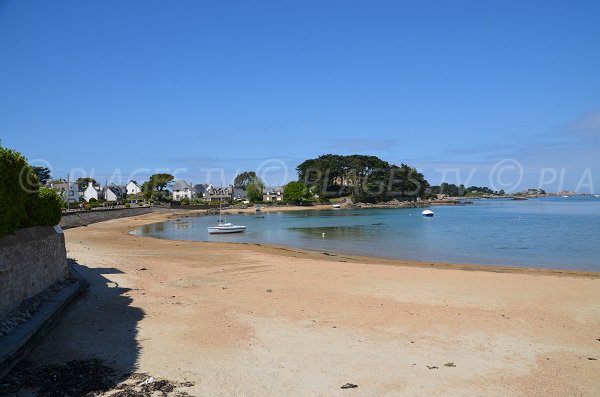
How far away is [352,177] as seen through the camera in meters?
153

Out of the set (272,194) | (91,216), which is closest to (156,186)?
(272,194)

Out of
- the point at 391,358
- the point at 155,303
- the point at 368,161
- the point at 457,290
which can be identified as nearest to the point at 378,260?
the point at 457,290

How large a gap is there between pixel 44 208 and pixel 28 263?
9.55 ft

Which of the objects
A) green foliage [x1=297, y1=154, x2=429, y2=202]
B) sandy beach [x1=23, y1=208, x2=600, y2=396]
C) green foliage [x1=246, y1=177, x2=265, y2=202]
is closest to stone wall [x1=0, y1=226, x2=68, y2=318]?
sandy beach [x1=23, y1=208, x2=600, y2=396]

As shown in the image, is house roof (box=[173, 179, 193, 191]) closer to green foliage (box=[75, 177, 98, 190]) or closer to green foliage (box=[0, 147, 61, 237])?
green foliage (box=[75, 177, 98, 190])

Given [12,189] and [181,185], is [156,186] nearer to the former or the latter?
[181,185]

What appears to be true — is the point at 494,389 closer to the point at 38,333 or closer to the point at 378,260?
the point at 38,333

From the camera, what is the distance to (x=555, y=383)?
7.62 metres

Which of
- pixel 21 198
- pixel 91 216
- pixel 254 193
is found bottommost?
pixel 91 216

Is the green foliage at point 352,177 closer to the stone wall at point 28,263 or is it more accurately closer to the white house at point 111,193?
the white house at point 111,193

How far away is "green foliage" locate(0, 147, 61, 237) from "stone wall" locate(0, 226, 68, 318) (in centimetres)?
30

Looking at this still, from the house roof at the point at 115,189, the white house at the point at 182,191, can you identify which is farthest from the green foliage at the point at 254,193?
the house roof at the point at 115,189

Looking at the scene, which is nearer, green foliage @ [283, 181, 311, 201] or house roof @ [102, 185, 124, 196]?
house roof @ [102, 185, 124, 196]

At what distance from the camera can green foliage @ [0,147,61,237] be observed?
927cm
